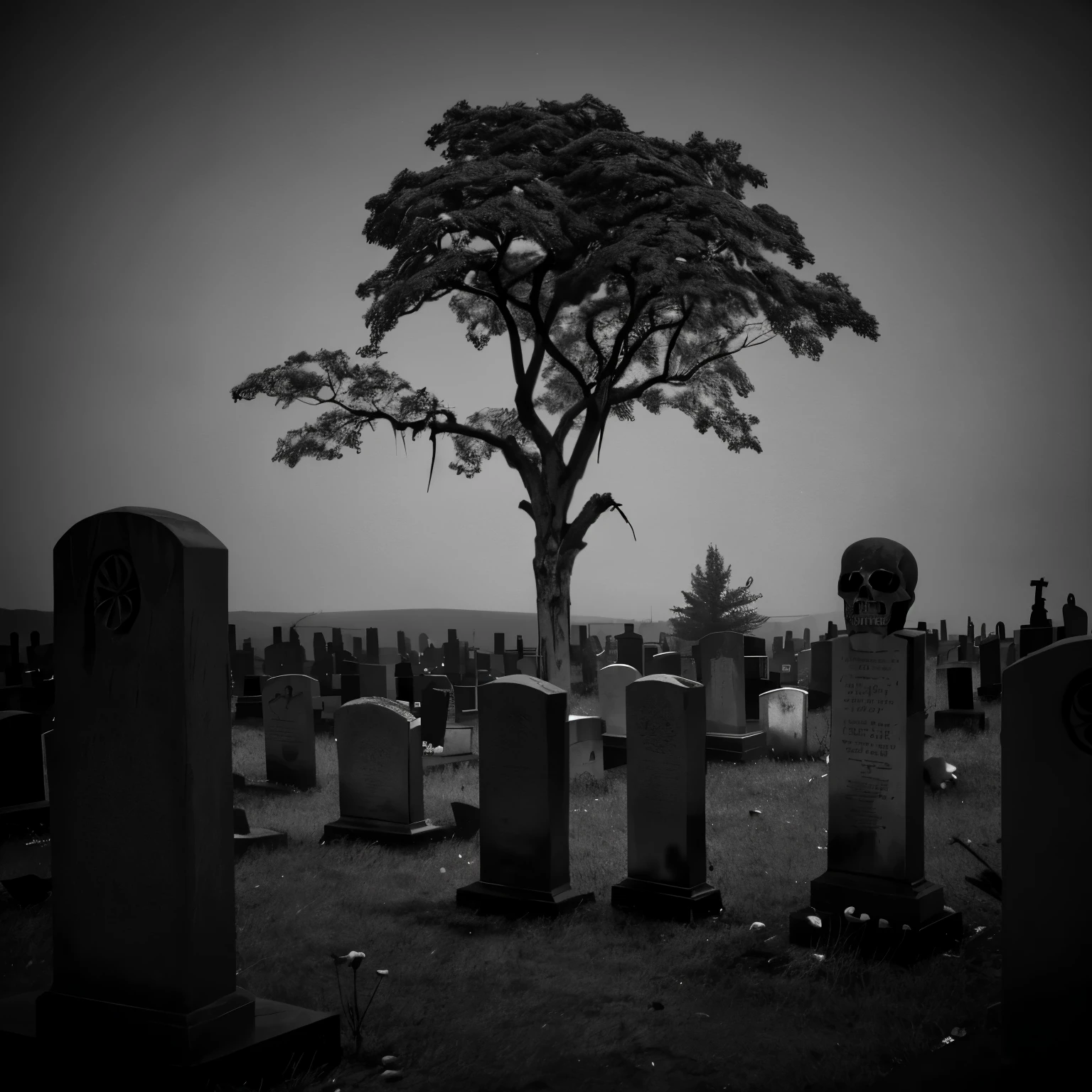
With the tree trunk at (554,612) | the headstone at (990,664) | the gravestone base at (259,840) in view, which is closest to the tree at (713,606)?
the tree trunk at (554,612)

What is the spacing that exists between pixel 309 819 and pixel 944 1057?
788cm

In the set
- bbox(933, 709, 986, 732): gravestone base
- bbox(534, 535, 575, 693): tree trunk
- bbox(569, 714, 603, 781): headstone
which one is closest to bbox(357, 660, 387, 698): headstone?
bbox(534, 535, 575, 693): tree trunk

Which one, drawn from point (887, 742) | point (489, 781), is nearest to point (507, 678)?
point (489, 781)

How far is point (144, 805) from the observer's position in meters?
4.11

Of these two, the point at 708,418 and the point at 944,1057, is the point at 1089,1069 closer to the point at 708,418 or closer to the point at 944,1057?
the point at 944,1057

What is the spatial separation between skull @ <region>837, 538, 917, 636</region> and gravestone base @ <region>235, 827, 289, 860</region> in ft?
17.0

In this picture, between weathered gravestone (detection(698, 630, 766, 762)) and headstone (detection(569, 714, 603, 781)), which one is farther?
weathered gravestone (detection(698, 630, 766, 762))

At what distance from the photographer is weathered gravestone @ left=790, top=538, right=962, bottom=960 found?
20.3 ft

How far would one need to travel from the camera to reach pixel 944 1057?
2873mm

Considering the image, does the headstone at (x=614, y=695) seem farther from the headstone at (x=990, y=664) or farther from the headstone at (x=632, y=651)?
the headstone at (x=990, y=664)

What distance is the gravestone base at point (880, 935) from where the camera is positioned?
19.7ft

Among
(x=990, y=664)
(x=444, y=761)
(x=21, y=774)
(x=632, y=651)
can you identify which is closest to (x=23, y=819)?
(x=21, y=774)

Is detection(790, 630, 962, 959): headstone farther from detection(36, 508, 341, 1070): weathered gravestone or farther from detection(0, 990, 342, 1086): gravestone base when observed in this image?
detection(36, 508, 341, 1070): weathered gravestone

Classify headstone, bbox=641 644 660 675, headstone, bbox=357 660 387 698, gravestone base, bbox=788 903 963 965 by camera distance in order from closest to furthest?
gravestone base, bbox=788 903 963 965 < headstone, bbox=357 660 387 698 < headstone, bbox=641 644 660 675
